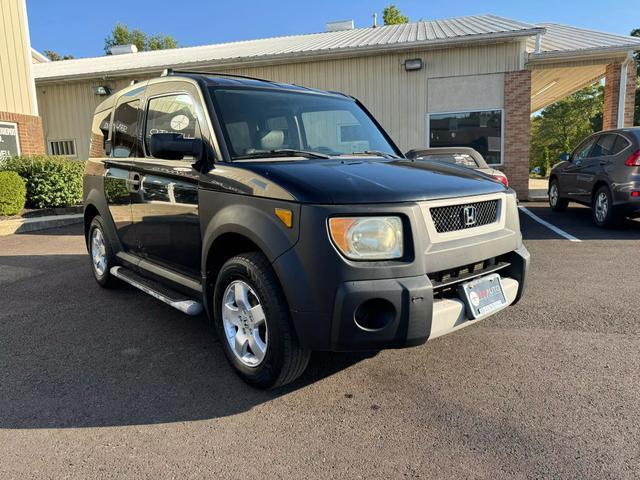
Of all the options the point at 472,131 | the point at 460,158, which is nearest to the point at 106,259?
the point at 460,158

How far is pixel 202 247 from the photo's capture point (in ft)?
10.9

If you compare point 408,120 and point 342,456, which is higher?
point 408,120

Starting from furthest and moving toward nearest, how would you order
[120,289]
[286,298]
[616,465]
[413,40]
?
1. [413,40]
2. [120,289]
3. [286,298]
4. [616,465]

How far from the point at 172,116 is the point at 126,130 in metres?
1.00

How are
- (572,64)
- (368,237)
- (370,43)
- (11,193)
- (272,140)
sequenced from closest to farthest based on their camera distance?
(368,237), (272,140), (11,193), (572,64), (370,43)

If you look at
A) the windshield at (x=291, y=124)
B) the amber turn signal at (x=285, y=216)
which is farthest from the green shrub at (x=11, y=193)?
the amber turn signal at (x=285, y=216)

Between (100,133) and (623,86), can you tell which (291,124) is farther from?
(623,86)

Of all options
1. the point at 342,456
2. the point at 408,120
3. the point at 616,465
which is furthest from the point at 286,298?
the point at 408,120

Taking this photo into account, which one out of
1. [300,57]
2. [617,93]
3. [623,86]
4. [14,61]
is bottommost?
[617,93]

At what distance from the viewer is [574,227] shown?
8.74 meters

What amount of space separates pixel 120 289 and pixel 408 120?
422 inches

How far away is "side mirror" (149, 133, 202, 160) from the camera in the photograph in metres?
3.13

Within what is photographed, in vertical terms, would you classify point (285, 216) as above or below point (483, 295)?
above

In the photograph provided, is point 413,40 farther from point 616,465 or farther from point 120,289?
point 616,465
